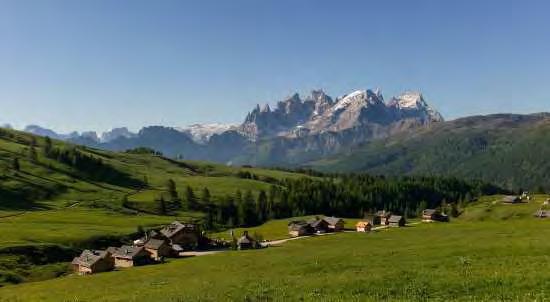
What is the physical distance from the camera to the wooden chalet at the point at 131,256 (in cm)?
11550

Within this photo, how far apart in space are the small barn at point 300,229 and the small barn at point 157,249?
46829 mm

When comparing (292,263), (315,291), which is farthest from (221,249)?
(315,291)

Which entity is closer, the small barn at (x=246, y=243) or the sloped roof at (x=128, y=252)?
the sloped roof at (x=128, y=252)

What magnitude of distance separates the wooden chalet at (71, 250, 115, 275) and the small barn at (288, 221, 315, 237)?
63295mm

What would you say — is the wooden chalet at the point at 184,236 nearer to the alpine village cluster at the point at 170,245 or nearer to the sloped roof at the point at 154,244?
the alpine village cluster at the point at 170,245

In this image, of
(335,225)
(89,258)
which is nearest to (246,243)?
(89,258)

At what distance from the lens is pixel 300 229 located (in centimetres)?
16338

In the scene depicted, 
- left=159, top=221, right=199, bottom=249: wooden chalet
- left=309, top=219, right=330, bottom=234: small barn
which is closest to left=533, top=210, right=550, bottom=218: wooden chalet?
left=309, top=219, right=330, bottom=234: small barn

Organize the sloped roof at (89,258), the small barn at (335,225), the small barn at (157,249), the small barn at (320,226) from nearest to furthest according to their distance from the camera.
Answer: the sloped roof at (89,258)
the small barn at (157,249)
the small barn at (320,226)
the small barn at (335,225)

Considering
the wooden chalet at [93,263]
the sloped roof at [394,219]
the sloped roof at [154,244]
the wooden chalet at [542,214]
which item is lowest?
the wooden chalet at [93,263]

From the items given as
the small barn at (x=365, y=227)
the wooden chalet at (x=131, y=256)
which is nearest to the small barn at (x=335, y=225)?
the small barn at (x=365, y=227)

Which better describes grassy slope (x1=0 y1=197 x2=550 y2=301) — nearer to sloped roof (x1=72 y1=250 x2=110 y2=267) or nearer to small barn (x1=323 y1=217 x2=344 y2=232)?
sloped roof (x1=72 y1=250 x2=110 y2=267)

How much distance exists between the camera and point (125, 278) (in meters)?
86.3

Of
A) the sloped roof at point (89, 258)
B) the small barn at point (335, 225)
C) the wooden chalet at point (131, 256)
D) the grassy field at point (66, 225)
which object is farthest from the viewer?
the small barn at point (335, 225)
